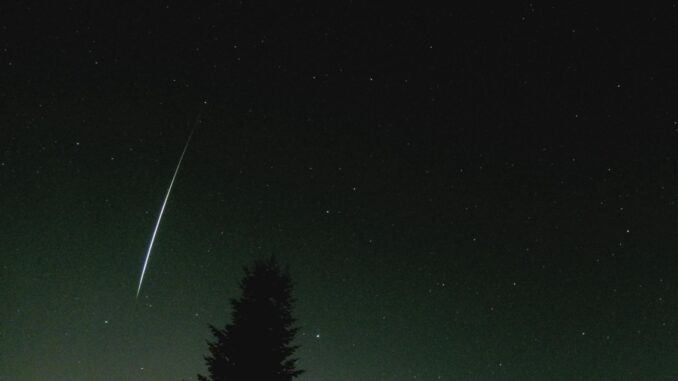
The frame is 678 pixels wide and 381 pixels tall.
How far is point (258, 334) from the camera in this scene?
13484mm

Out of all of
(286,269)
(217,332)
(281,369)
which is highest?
(286,269)

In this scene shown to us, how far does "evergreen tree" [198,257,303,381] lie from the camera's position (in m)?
13.2

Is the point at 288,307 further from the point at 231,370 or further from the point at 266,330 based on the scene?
the point at 231,370

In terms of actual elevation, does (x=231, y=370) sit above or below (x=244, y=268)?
below

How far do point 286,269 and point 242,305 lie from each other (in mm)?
1203

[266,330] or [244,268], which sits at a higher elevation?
[244,268]

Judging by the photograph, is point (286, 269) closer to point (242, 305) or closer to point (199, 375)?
point (242, 305)

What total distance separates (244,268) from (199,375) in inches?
87.6

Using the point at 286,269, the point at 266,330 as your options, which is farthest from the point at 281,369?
the point at 286,269

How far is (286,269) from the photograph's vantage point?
14336 millimetres

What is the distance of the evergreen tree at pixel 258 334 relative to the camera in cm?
1325

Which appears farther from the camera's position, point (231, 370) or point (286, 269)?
point (286, 269)

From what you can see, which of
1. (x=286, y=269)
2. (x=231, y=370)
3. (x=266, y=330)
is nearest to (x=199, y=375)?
(x=231, y=370)

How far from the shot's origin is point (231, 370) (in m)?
13.2
